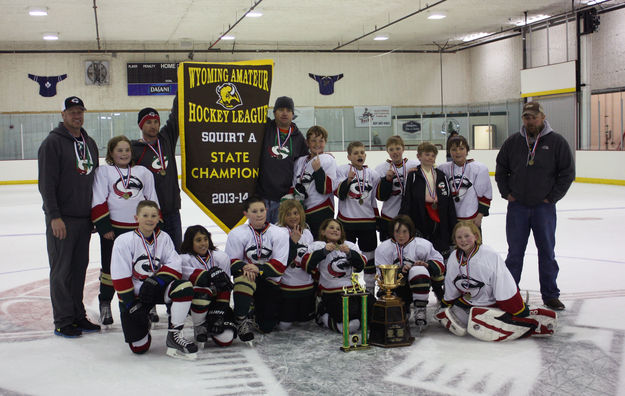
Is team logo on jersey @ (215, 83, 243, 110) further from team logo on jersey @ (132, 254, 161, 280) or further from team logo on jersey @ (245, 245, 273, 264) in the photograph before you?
team logo on jersey @ (132, 254, 161, 280)

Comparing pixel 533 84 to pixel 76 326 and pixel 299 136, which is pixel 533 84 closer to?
pixel 299 136

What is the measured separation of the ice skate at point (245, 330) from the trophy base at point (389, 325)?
27.0 inches

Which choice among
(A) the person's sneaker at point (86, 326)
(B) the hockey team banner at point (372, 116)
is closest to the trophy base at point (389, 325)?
(A) the person's sneaker at point (86, 326)

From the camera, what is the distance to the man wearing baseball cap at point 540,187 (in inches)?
169

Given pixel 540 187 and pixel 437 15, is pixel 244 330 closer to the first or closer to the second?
pixel 540 187

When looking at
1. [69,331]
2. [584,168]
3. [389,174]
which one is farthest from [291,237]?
[584,168]

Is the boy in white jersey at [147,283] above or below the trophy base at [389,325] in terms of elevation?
above

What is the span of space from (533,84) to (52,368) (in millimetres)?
16794

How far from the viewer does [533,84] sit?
58.0 feet

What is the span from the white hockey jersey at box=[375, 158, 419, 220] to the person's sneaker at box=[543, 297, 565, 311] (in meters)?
1.19

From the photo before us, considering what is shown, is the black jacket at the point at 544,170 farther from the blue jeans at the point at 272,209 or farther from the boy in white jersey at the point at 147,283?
the boy in white jersey at the point at 147,283

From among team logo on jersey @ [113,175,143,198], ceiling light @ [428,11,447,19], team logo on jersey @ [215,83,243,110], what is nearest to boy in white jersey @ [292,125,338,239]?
team logo on jersey @ [215,83,243,110]

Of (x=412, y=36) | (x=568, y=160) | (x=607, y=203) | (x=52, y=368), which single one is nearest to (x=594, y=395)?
(x=568, y=160)

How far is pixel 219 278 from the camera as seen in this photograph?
3.46 metres
